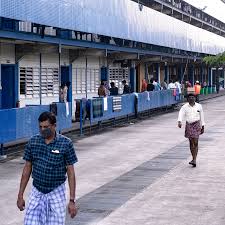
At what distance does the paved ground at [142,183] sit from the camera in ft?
28.2

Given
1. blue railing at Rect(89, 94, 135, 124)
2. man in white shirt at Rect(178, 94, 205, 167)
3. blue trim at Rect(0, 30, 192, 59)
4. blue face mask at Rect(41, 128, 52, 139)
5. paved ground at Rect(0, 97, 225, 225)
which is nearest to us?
blue face mask at Rect(41, 128, 52, 139)

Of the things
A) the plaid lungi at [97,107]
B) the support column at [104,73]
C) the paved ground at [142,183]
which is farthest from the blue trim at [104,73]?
the paved ground at [142,183]

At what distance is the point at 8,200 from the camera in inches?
388

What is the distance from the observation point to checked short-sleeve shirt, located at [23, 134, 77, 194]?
5.67m

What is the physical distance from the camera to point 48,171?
5680 mm

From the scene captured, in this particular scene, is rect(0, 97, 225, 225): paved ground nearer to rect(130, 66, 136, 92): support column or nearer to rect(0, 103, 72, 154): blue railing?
rect(0, 103, 72, 154): blue railing

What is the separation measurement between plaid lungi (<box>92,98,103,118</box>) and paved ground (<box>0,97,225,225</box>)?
244 centimetres

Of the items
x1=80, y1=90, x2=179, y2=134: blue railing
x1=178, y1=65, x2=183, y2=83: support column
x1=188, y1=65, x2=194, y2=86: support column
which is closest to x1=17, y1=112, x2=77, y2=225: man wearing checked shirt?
x1=80, y1=90, x2=179, y2=134: blue railing

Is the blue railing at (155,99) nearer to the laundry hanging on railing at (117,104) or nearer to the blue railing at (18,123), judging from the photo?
the laundry hanging on railing at (117,104)

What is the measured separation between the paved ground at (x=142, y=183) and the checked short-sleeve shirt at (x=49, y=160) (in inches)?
103

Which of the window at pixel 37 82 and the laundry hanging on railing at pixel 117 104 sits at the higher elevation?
the window at pixel 37 82

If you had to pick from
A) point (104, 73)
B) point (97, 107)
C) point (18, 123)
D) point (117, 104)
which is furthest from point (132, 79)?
point (18, 123)

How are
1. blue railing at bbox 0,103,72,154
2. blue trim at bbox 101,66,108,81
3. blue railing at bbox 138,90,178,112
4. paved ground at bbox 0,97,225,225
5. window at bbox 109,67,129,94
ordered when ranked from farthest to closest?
window at bbox 109,67,129,94 < blue trim at bbox 101,66,108,81 < blue railing at bbox 138,90,178,112 < blue railing at bbox 0,103,72,154 < paved ground at bbox 0,97,225,225

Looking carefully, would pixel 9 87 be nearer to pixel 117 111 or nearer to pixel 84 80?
pixel 117 111
